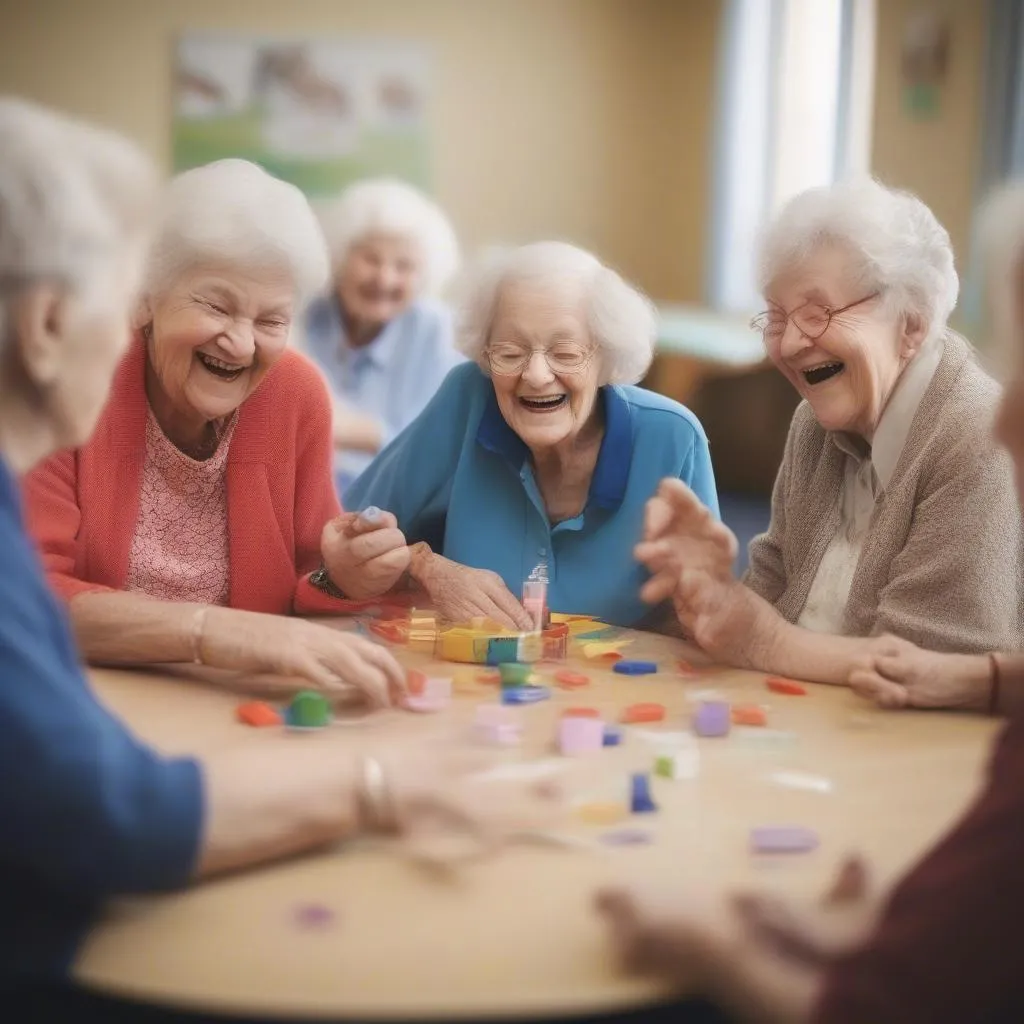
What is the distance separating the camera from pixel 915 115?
20.0 ft

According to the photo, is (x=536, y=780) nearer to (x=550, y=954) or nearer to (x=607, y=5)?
(x=550, y=954)

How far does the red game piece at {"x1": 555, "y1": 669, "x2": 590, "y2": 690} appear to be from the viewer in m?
2.11

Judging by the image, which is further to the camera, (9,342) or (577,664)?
(577,664)

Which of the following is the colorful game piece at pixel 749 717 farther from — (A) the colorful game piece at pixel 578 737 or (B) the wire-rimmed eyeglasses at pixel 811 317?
(B) the wire-rimmed eyeglasses at pixel 811 317

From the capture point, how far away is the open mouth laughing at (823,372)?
2359 mm

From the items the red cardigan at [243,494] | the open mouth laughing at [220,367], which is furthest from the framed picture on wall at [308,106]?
the open mouth laughing at [220,367]

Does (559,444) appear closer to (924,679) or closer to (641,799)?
(924,679)

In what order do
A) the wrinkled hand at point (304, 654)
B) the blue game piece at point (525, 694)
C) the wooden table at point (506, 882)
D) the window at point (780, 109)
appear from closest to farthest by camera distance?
the wooden table at point (506, 882)
the wrinkled hand at point (304, 654)
the blue game piece at point (525, 694)
the window at point (780, 109)

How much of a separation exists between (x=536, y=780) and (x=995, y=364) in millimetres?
706

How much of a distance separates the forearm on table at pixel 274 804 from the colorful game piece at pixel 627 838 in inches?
10.5

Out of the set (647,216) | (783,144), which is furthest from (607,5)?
(783,144)

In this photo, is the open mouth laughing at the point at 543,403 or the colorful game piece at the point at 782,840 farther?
the open mouth laughing at the point at 543,403

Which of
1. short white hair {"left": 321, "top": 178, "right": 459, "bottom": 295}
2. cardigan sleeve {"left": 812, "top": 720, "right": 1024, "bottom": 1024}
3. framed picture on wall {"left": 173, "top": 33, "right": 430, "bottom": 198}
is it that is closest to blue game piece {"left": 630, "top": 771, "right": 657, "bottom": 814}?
cardigan sleeve {"left": 812, "top": 720, "right": 1024, "bottom": 1024}

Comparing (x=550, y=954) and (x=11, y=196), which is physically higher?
(x=11, y=196)
